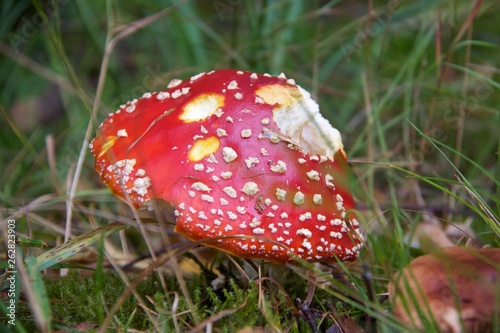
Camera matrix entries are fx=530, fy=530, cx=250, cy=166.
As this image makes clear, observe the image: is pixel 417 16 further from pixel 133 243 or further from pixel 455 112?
pixel 133 243

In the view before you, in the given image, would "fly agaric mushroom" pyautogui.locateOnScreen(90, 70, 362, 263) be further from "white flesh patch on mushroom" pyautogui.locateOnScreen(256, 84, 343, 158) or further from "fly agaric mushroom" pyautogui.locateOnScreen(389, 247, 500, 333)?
"fly agaric mushroom" pyautogui.locateOnScreen(389, 247, 500, 333)

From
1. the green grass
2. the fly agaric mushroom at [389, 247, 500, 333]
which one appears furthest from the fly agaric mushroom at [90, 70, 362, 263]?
the fly agaric mushroom at [389, 247, 500, 333]

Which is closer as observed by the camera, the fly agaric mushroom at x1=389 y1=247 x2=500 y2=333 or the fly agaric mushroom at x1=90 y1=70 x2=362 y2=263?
the fly agaric mushroom at x1=389 y1=247 x2=500 y2=333

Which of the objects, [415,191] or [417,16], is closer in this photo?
[415,191]

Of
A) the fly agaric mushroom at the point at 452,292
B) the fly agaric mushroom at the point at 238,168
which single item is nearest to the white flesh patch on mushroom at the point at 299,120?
the fly agaric mushroom at the point at 238,168

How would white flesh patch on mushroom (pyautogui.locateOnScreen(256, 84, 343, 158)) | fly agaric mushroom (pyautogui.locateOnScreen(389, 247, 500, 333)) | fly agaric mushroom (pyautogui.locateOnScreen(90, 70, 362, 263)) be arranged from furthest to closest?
white flesh patch on mushroom (pyautogui.locateOnScreen(256, 84, 343, 158))
fly agaric mushroom (pyautogui.locateOnScreen(90, 70, 362, 263))
fly agaric mushroom (pyautogui.locateOnScreen(389, 247, 500, 333))

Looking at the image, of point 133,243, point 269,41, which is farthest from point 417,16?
point 133,243
